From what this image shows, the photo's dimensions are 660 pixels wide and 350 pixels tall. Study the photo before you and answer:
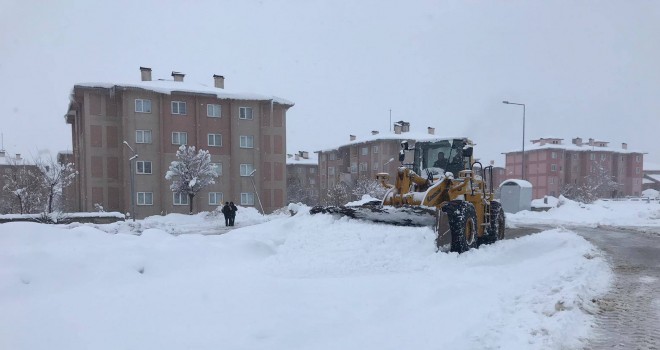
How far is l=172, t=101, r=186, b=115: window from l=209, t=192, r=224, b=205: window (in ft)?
22.4

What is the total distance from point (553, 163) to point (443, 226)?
66.9 m

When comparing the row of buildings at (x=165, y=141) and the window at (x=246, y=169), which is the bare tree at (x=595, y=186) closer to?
the row of buildings at (x=165, y=141)

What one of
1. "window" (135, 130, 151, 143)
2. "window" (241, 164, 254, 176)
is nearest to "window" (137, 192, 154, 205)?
"window" (135, 130, 151, 143)

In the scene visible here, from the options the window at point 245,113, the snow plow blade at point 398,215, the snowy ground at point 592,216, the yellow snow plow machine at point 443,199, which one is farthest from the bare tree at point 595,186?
the snow plow blade at point 398,215

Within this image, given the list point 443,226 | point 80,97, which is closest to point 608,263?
point 443,226

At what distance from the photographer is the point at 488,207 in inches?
481

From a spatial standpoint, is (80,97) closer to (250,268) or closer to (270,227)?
(270,227)

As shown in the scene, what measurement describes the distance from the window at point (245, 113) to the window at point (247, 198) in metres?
6.34

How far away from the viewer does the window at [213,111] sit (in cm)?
3594

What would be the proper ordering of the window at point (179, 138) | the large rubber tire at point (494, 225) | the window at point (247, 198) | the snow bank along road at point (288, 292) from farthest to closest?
1. the window at point (247, 198)
2. the window at point (179, 138)
3. the large rubber tire at point (494, 225)
4. the snow bank along road at point (288, 292)

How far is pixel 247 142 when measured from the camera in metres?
37.2

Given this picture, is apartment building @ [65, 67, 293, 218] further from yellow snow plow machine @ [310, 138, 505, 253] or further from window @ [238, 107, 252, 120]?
yellow snow plow machine @ [310, 138, 505, 253]

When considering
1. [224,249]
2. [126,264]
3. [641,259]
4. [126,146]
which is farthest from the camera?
[126,146]

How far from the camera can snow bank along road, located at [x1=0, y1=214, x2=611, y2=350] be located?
15.8 feet
